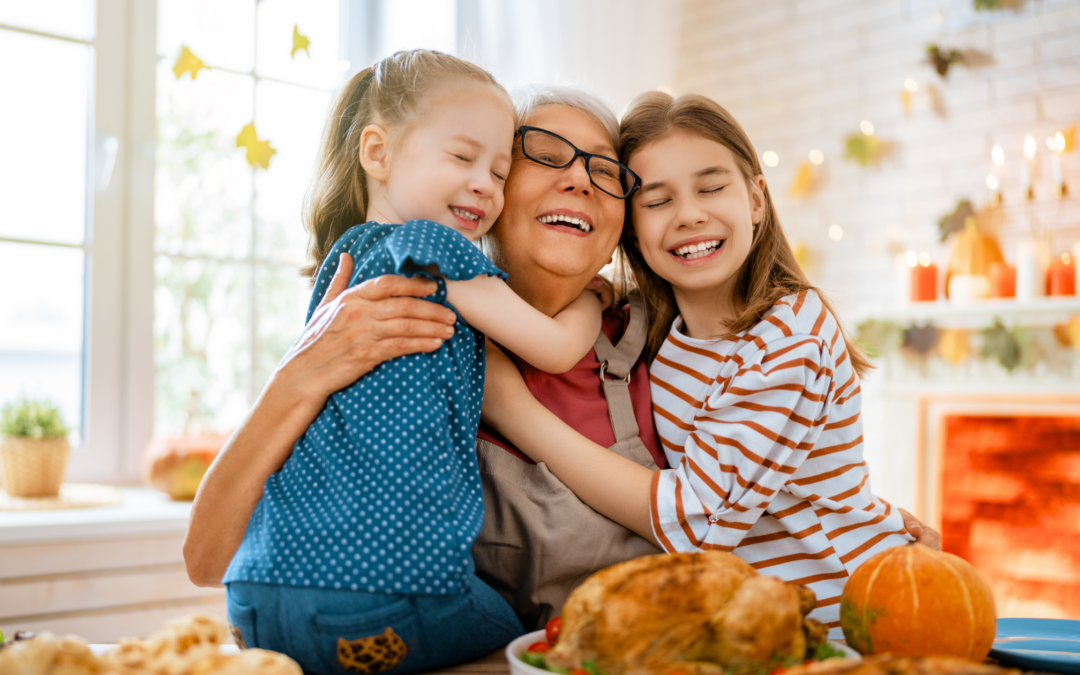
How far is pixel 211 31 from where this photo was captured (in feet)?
9.95

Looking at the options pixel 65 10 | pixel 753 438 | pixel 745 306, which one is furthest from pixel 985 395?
pixel 65 10

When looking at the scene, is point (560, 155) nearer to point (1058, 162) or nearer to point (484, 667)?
point (484, 667)

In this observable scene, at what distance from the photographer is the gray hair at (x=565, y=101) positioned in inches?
57.2

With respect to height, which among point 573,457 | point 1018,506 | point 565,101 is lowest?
point 1018,506

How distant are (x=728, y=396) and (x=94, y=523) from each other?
182 centimetres

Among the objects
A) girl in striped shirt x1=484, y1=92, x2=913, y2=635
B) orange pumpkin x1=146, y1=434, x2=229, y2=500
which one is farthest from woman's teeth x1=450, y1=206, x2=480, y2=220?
orange pumpkin x1=146, y1=434, x2=229, y2=500

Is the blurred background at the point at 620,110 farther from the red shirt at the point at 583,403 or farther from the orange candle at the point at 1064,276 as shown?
the red shirt at the point at 583,403

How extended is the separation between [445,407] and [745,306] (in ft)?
2.04

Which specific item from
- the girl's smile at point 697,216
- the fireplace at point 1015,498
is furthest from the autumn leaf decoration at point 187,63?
the fireplace at point 1015,498

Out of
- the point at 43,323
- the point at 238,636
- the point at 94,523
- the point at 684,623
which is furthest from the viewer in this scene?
the point at 43,323

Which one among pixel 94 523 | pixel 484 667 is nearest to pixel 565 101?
pixel 484 667

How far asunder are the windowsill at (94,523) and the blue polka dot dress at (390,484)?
145 centimetres

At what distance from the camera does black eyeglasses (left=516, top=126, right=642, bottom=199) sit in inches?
54.4

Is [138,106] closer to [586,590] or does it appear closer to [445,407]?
[445,407]
